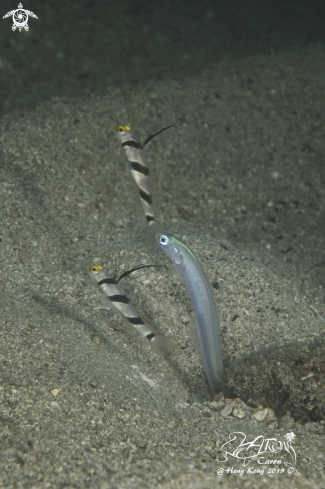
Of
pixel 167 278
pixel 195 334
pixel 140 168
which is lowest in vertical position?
pixel 195 334

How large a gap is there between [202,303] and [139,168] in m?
1.17

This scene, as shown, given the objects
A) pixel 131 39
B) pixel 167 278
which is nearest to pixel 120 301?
pixel 167 278

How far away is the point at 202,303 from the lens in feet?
7.59

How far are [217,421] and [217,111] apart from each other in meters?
Result: 4.17

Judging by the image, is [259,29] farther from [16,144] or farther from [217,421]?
[217,421]

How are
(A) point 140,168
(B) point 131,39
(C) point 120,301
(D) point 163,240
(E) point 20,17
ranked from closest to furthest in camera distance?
1. (D) point 163,240
2. (C) point 120,301
3. (A) point 140,168
4. (E) point 20,17
5. (B) point 131,39

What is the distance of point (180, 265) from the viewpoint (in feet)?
7.46

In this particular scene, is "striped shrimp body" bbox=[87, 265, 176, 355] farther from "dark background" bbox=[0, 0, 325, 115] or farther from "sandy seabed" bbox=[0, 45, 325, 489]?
"dark background" bbox=[0, 0, 325, 115]

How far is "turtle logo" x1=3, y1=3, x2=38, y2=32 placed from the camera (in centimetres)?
541

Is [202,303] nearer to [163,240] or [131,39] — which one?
[163,240]

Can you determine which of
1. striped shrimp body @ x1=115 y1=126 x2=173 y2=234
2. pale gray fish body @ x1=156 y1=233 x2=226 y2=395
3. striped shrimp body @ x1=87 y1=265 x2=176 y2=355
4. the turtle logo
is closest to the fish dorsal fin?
pale gray fish body @ x1=156 y1=233 x2=226 y2=395

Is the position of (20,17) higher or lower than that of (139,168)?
higher

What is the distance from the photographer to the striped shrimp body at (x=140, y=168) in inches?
107

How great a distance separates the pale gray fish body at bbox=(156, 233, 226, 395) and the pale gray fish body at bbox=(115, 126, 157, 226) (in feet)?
1.73
